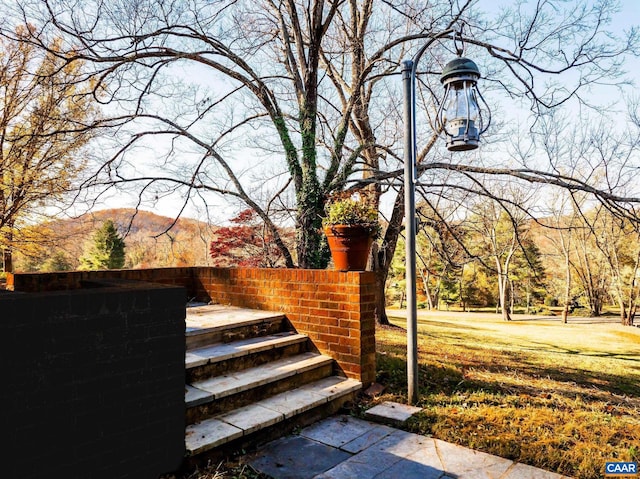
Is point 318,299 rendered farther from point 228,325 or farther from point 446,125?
point 446,125

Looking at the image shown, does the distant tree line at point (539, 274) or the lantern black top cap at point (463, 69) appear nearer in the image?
the lantern black top cap at point (463, 69)

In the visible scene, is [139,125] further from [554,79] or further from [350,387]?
[554,79]

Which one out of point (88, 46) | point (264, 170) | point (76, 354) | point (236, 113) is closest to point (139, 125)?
point (88, 46)

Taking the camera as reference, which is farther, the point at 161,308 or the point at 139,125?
the point at 139,125

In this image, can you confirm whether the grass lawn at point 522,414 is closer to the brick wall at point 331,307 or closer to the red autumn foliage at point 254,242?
the brick wall at point 331,307

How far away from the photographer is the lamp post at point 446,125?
10.5ft

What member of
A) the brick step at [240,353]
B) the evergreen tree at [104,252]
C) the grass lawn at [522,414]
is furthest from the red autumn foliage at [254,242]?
the evergreen tree at [104,252]

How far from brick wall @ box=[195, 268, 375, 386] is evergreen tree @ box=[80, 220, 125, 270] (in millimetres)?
22573

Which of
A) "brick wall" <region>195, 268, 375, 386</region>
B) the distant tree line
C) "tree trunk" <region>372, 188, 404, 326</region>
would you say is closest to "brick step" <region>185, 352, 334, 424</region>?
"brick wall" <region>195, 268, 375, 386</region>

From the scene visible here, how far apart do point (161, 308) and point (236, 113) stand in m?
5.98

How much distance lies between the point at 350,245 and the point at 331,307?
64 cm

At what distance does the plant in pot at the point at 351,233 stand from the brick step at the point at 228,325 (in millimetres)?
920

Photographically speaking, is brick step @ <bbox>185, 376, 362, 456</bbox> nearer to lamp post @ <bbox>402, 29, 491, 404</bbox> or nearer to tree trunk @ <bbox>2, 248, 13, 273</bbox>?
lamp post @ <bbox>402, 29, 491, 404</bbox>

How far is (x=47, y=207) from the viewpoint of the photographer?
1091cm
